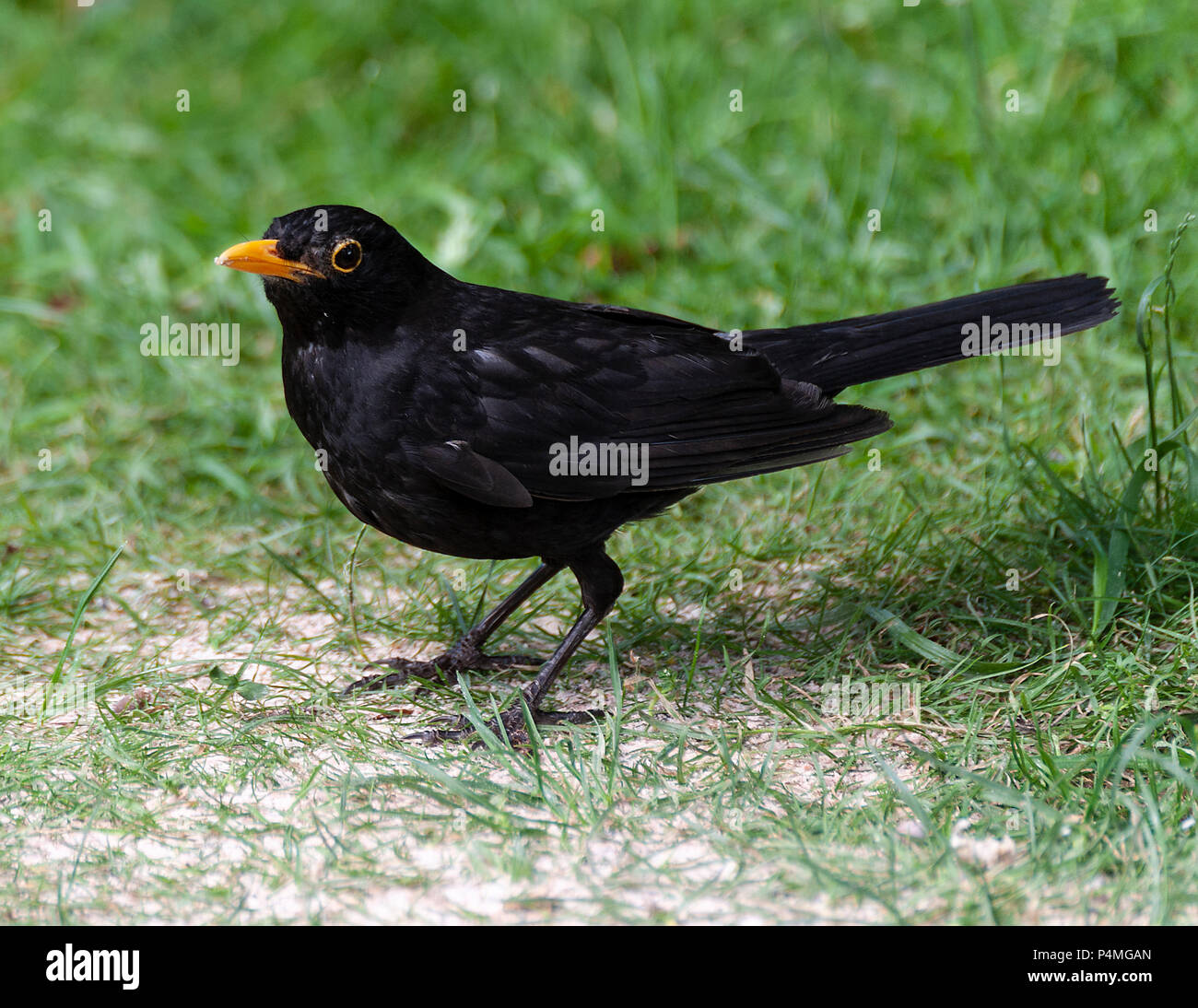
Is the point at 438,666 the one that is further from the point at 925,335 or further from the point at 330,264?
the point at 925,335

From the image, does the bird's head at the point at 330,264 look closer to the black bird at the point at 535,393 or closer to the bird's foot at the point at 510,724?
the black bird at the point at 535,393

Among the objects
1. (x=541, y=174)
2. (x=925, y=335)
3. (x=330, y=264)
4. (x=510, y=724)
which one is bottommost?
(x=510, y=724)

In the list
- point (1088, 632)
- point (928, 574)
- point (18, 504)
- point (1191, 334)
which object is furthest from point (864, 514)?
point (18, 504)

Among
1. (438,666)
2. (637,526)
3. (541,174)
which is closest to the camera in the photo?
(438,666)

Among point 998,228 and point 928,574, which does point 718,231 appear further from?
point 928,574

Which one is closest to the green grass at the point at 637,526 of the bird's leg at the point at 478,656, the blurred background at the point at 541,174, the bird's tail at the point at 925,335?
the blurred background at the point at 541,174

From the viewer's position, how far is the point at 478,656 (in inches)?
181

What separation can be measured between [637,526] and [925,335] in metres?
1.41

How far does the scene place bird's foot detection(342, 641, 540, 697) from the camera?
4.36m

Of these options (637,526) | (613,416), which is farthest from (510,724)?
(637,526)

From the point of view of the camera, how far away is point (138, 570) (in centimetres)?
513

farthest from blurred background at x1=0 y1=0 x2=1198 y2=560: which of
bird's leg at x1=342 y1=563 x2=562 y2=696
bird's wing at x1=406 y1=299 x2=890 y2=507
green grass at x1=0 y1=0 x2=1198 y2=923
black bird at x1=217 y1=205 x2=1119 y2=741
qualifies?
bird's wing at x1=406 y1=299 x2=890 y2=507

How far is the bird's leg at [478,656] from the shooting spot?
4.46 metres

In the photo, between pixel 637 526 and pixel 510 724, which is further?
pixel 637 526
